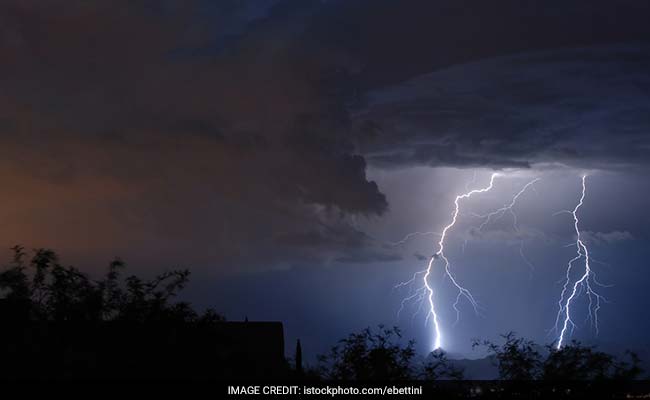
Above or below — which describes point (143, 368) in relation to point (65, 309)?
below

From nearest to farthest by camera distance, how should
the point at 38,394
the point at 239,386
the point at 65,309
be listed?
the point at 38,394
the point at 239,386
the point at 65,309

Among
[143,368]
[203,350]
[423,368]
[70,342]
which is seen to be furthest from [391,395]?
[70,342]

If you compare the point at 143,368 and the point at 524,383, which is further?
the point at 524,383

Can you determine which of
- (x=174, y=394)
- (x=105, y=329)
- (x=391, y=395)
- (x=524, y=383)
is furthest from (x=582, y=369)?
(x=105, y=329)

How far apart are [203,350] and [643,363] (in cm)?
646

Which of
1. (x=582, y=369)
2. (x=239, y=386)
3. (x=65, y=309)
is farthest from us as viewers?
(x=582, y=369)

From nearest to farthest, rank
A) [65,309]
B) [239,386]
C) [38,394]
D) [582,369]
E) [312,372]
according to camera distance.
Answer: [38,394] < [239,386] < [65,309] < [582,369] < [312,372]

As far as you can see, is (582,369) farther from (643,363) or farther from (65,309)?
(65,309)

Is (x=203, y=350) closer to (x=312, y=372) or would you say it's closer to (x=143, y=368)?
(x=143, y=368)

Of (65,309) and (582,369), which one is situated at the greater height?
(65,309)

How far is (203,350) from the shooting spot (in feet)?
33.3

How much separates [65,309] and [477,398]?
19.6 ft

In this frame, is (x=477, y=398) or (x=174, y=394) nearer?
(x=174, y=394)

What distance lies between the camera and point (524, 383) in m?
11.1
